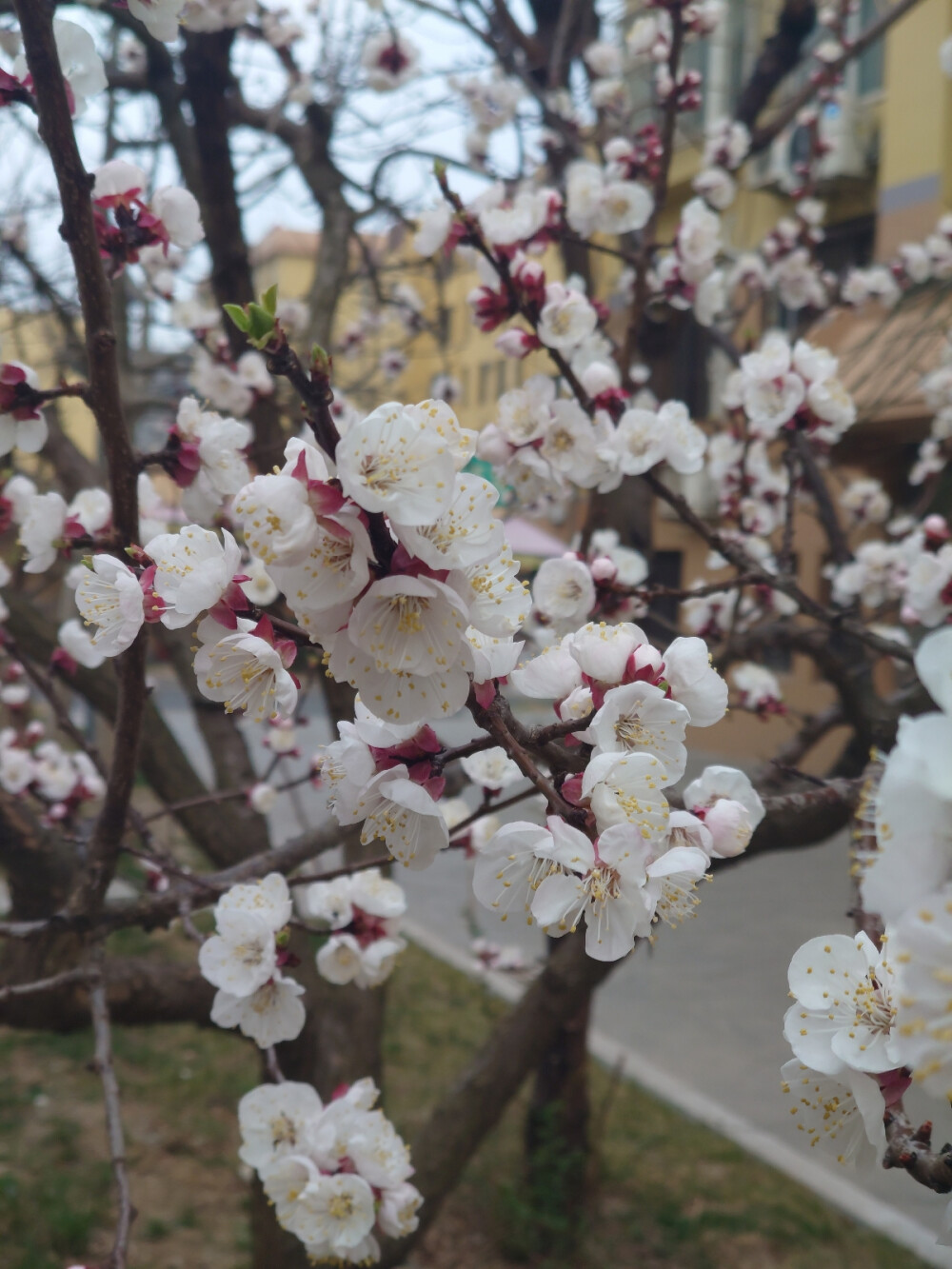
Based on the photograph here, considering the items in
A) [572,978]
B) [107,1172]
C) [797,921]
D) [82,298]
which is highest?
[82,298]

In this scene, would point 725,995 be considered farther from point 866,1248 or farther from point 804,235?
point 804,235

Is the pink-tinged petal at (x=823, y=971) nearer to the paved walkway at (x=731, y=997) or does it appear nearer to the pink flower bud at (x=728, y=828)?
the pink flower bud at (x=728, y=828)

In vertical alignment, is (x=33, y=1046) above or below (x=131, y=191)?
below

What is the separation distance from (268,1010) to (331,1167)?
24 cm

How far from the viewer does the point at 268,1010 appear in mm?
1404

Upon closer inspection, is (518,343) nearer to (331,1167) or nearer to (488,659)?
(488,659)

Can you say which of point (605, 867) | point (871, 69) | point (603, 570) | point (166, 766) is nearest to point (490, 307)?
point (603, 570)

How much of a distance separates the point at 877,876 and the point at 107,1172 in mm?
3800

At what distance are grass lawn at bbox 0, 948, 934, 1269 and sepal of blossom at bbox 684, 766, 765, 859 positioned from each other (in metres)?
2.62

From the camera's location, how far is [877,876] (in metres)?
0.54

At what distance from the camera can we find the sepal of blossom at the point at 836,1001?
2.67 feet

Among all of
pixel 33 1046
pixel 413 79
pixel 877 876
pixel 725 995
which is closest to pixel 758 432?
pixel 877 876

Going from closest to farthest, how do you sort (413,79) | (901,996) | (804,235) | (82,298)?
(901,996)
(82,298)
(413,79)
(804,235)

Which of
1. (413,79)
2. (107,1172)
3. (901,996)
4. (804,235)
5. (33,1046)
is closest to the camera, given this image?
(901,996)
